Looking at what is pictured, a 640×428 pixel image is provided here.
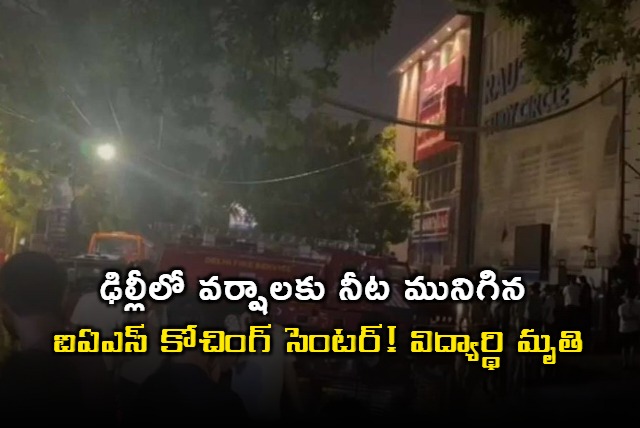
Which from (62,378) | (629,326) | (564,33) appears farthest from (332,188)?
(62,378)

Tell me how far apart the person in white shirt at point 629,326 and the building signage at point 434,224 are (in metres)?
24.4

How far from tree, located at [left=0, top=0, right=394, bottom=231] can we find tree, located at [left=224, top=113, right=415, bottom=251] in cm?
2046

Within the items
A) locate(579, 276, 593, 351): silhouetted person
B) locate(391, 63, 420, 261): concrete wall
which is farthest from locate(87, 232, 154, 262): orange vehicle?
locate(391, 63, 420, 261): concrete wall

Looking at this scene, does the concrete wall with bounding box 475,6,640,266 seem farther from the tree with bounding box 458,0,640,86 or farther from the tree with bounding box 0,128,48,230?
the tree with bounding box 0,128,48,230

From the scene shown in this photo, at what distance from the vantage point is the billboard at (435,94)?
39656 millimetres

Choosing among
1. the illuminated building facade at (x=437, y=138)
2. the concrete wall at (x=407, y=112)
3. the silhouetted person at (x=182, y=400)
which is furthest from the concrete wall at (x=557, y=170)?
the silhouetted person at (x=182, y=400)

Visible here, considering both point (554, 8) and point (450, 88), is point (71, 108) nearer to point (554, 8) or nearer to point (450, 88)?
point (554, 8)

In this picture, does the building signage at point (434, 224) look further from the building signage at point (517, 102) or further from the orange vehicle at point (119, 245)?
the orange vehicle at point (119, 245)

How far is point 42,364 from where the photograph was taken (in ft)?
9.75

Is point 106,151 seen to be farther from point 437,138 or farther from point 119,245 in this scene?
point 437,138

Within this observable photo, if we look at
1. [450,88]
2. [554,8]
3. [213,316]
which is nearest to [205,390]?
[213,316]

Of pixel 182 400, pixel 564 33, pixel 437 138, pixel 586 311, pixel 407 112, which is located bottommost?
pixel 182 400

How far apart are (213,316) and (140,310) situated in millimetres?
1229

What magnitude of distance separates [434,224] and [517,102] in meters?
14.7
